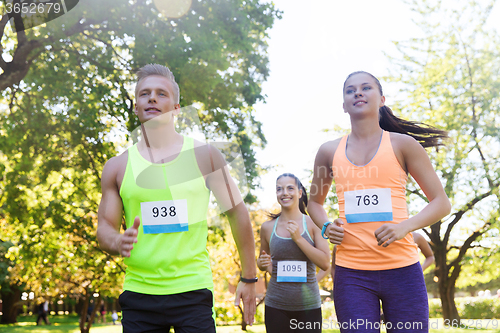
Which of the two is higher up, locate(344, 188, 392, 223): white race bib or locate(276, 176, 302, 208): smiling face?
locate(276, 176, 302, 208): smiling face

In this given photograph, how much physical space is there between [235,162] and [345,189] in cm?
85

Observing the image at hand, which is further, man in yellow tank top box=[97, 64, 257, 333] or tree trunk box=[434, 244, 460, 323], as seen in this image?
tree trunk box=[434, 244, 460, 323]

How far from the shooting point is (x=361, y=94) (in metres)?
3.04

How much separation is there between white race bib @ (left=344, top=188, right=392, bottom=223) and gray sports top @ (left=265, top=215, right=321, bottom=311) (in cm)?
191

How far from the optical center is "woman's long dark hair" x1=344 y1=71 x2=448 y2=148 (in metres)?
3.64

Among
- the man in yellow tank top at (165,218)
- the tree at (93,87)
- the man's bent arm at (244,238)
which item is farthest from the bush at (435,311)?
the man in yellow tank top at (165,218)

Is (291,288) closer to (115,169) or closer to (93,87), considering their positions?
(115,169)

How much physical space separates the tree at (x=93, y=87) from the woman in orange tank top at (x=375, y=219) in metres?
7.56

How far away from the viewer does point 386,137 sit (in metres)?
2.98

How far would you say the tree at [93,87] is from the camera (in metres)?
10.2

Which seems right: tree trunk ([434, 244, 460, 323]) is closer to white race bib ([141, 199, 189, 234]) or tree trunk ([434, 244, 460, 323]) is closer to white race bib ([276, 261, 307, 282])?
white race bib ([276, 261, 307, 282])

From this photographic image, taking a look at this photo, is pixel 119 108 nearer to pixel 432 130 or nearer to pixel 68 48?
pixel 68 48

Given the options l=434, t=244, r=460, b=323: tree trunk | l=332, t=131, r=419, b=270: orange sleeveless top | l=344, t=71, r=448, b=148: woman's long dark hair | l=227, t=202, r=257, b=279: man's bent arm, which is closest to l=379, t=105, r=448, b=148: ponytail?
l=344, t=71, r=448, b=148: woman's long dark hair

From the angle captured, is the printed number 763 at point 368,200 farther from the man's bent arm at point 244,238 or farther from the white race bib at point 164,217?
the white race bib at point 164,217
